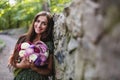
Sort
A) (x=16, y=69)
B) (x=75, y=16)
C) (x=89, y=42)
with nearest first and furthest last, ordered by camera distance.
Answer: (x=89, y=42)
(x=75, y=16)
(x=16, y=69)

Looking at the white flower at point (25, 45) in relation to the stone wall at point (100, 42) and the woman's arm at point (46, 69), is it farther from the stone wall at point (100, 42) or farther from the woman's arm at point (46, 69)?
the stone wall at point (100, 42)

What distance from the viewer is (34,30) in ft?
13.9

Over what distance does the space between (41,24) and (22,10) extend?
1520 cm

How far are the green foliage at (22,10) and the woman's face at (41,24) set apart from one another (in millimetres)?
5865

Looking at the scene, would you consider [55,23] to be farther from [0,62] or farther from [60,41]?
[0,62]

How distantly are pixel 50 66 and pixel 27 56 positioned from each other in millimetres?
363

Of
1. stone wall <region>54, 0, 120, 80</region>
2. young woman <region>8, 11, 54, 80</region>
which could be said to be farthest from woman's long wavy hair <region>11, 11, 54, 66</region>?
stone wall <region>54, 0, 120, 80</region>

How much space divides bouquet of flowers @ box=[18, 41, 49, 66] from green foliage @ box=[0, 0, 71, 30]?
5.98 m

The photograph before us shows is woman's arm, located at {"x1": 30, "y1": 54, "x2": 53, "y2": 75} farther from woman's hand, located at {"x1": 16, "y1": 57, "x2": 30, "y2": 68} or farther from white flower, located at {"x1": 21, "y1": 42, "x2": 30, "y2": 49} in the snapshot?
white flower, located at {"x1": 21, "y1": 42, "x2": 30, "y2": 49}

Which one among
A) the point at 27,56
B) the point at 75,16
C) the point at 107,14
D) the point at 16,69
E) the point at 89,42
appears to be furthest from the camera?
the point at 16,69

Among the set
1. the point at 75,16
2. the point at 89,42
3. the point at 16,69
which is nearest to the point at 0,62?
the point at 16,69

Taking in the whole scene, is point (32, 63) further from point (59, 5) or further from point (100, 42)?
point (59, 5)

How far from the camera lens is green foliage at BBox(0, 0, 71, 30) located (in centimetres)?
1392

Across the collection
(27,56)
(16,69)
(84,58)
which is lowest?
(16,69)
